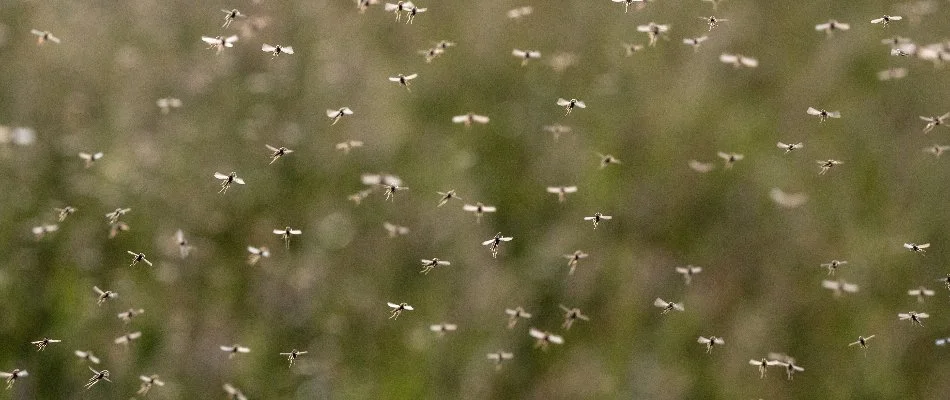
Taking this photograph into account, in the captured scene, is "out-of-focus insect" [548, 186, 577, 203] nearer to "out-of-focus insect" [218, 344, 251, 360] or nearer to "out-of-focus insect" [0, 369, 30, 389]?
"out-of-focus insect" [218, 344, 251, 360]

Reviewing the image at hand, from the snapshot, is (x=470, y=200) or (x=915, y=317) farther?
(x=470, y=200)

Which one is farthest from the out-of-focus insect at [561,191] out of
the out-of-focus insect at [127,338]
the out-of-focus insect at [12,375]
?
the out-of-focus insect at [12,375]

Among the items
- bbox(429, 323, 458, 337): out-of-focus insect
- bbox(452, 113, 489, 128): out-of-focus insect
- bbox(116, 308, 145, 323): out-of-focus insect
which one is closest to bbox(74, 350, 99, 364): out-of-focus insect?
bbox(116, 308, 145, 323): out-of-focus insect

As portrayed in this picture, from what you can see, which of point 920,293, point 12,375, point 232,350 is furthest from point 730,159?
point 12,375

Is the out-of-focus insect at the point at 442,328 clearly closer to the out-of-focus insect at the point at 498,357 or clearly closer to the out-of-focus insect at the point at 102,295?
the out-of-focus insect at the point at 498,357

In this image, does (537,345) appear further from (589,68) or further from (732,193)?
(589,68)

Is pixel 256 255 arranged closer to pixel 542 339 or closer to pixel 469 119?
pixel 469 119

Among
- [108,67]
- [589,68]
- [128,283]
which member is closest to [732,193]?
[589,68]
